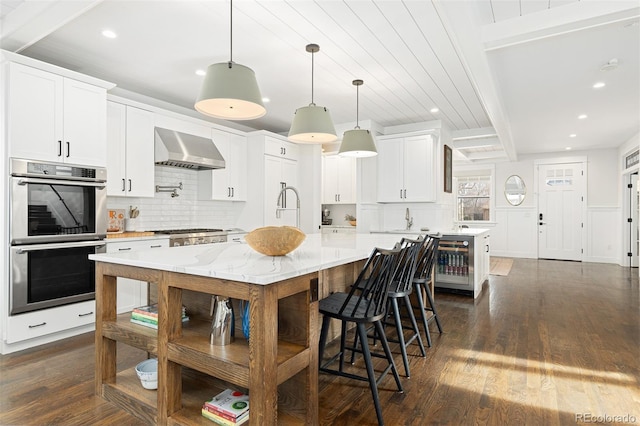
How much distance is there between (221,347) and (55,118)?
2.73 meters

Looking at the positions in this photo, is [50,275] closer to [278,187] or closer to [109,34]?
[109,34]

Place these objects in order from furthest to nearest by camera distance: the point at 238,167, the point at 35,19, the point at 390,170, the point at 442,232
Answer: the point at 390,170
the point at 238,167
the point at 442,232
the point at 35,19

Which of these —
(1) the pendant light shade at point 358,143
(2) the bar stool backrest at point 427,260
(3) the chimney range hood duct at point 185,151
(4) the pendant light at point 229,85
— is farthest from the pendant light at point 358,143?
(3) the chimney range hood duct at point 185,151

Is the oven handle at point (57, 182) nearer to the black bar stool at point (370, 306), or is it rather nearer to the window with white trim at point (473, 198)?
the black bar stool at point (370, 306)

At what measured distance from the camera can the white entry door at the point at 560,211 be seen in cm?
866

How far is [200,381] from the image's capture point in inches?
83.9

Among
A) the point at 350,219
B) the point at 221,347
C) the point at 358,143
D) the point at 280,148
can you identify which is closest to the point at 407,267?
the point at 358,143

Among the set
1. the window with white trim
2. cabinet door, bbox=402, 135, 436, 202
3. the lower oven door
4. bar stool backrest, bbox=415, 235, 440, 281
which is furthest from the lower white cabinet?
the window with white trim

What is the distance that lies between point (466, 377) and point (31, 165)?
3.73 meters

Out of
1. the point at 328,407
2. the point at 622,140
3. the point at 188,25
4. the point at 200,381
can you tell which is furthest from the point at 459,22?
the point at 622,140

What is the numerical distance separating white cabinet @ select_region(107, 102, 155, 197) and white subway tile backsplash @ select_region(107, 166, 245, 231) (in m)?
0.34

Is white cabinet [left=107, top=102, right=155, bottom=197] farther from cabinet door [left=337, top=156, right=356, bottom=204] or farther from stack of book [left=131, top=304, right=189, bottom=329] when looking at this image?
cabinet door [left=337, top=156, right=356, bottom=204]

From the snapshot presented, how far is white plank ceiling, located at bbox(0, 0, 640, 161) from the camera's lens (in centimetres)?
267

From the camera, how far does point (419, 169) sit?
5.62m
